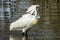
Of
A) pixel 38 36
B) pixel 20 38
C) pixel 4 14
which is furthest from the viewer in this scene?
pixel 4 14

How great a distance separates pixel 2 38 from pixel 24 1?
446 centimetres

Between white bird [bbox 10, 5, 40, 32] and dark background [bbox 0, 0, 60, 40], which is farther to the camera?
dark background [bbox 0, 0, 60, 40]

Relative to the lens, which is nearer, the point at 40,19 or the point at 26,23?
the point at 26,23

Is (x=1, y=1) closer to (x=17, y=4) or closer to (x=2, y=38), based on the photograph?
(x=17, y=4)

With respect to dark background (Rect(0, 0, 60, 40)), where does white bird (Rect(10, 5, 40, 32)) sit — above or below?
above

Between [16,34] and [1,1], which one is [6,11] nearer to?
[1,1]

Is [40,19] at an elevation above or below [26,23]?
below

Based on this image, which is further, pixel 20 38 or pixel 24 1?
pixel 24 1

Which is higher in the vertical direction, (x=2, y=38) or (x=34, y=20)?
(x=34, y=20)

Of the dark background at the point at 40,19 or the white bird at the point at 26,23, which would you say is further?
the dark background at the point at 40,19

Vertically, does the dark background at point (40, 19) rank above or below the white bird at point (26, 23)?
below

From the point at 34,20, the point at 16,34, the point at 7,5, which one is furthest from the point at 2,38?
the point at 7,5

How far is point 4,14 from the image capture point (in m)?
6.08

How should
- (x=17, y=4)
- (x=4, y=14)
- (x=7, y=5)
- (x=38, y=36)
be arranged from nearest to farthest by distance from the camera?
(x=38, y=36) < (x=4, y=14) < (x=7, y=5) < (x=17, y=4)
